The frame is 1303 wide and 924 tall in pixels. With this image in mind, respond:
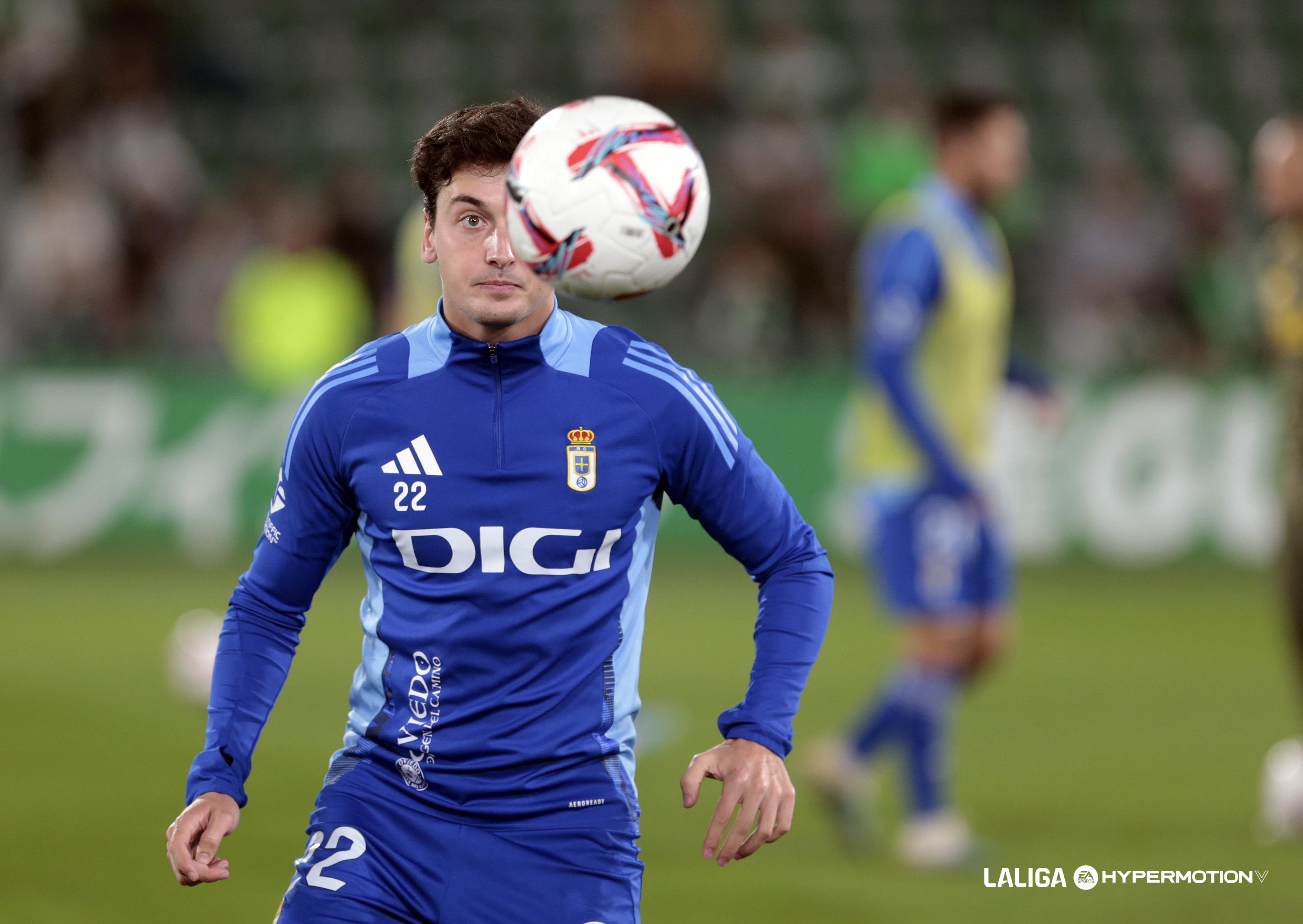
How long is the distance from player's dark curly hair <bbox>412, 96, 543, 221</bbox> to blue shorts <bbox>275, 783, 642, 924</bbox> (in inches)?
42.0

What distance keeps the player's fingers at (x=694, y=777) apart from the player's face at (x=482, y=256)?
2.62ft

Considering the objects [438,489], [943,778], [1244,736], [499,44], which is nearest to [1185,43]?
[499,44]

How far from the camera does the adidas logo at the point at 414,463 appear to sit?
3.20 metres

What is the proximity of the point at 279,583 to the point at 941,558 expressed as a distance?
11.9 feet

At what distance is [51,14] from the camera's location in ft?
56.6

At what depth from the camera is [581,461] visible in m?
3.22

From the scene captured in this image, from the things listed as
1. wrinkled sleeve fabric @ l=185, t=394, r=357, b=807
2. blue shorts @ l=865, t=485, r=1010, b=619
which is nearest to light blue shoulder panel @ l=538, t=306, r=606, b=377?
wrinkled sleeve fabric @ l=185, t=394, r=357, b=807

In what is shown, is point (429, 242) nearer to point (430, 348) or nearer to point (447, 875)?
point (430, 348)

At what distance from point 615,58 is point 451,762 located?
47.3ft

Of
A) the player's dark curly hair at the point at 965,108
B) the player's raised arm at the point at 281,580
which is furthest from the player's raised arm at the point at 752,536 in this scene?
the player's dark curly hair at the point at 965,108

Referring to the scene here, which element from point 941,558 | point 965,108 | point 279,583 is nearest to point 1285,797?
point 941,558

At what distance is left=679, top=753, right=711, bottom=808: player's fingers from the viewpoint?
9.89ft

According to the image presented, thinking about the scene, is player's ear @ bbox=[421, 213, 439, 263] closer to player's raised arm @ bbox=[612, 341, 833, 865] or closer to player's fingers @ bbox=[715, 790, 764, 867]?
player's raised arm @ bbox=[612, 341, 833, 865]

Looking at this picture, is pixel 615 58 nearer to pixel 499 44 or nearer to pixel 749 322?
pixel 499 44
